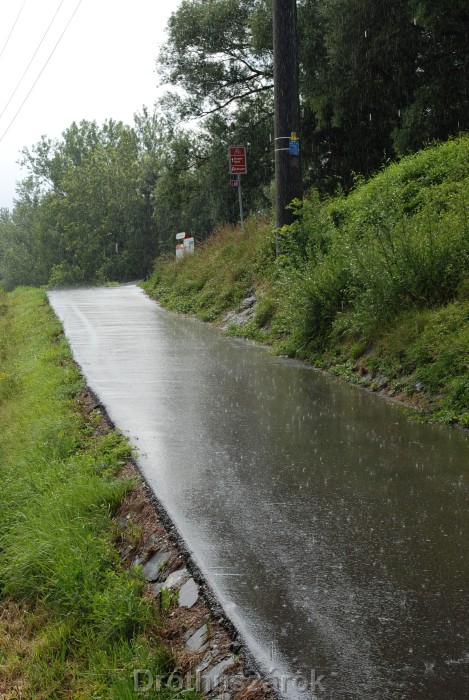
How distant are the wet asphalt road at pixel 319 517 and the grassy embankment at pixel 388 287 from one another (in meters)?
0.44

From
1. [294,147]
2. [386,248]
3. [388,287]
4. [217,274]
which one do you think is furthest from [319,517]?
[217,274]

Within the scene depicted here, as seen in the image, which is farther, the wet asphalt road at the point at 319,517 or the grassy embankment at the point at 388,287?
the grassy embankment at the point at 388,287

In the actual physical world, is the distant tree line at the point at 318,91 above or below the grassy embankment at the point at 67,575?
above

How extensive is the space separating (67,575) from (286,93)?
10.2 m

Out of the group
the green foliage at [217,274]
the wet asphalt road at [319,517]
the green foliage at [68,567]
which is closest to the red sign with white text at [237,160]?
the green foliage at [217,274]

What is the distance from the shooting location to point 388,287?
868cm

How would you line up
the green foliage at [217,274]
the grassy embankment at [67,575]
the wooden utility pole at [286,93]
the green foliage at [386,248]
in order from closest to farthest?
the grassy embankment at [67,575], the green foliage at [386,248], the wooden utility pole at [286,93], the green foliage at [217,274]

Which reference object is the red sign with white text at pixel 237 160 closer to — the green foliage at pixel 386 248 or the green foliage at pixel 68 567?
the green foliage at pixel 386 248

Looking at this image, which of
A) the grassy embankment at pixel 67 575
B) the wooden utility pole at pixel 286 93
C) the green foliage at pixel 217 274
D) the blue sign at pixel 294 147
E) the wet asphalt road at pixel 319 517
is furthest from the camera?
the green foliage at pixel 217 274

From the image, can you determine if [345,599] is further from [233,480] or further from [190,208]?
[190,208]

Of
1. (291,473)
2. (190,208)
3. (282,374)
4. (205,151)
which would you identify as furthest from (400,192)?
(190,208)

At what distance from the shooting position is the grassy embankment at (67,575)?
3686mm

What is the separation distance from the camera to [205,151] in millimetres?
30938

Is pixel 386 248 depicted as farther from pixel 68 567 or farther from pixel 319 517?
pixel 68 567
